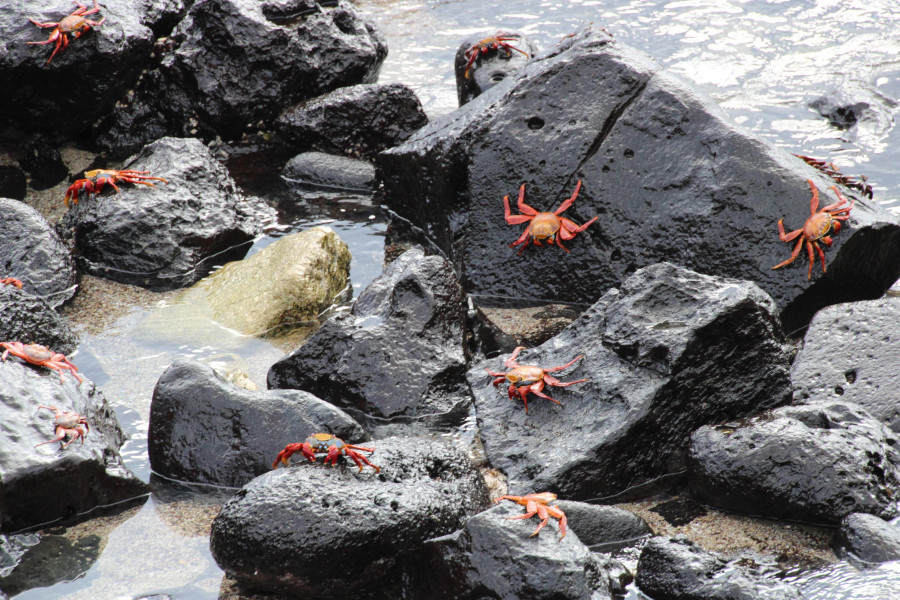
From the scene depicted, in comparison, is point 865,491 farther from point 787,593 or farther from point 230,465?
point 230,465

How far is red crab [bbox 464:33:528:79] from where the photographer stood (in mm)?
8508

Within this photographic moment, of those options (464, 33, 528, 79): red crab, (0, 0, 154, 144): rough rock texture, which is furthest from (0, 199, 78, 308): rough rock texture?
(464, 33, 528, 79): red crab

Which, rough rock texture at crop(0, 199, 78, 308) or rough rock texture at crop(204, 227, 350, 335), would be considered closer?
rough rock texture at crop(204, 227, 350, 335)

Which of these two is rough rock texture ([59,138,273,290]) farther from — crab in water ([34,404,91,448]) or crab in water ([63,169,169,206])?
crab in water ([34,404,91,448])

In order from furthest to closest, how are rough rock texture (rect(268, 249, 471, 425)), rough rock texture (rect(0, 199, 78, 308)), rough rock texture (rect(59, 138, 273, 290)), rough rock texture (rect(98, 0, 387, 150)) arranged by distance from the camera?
rough rock texture (rect(98, 0, 387, 150)), rough rock texture (rect(59, 138, 273, 290)), rough rock texture (rect(0, 199, 78, 308)), rough rock texture (rect(268, 249, 471, 425))

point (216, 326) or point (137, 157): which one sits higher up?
point (137, 157)

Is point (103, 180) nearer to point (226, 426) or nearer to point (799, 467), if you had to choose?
point (226, 426)

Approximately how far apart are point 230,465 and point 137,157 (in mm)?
3828

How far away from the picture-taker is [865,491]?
372 centimetres

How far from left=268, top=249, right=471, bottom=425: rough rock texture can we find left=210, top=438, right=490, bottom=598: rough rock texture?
1.06 metres

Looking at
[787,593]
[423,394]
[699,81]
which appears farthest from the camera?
[699,81]

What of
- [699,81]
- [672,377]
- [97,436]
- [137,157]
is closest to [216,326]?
[97,436]

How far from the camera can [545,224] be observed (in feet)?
Result: 18.4

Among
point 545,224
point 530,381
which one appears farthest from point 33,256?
point 530,381
